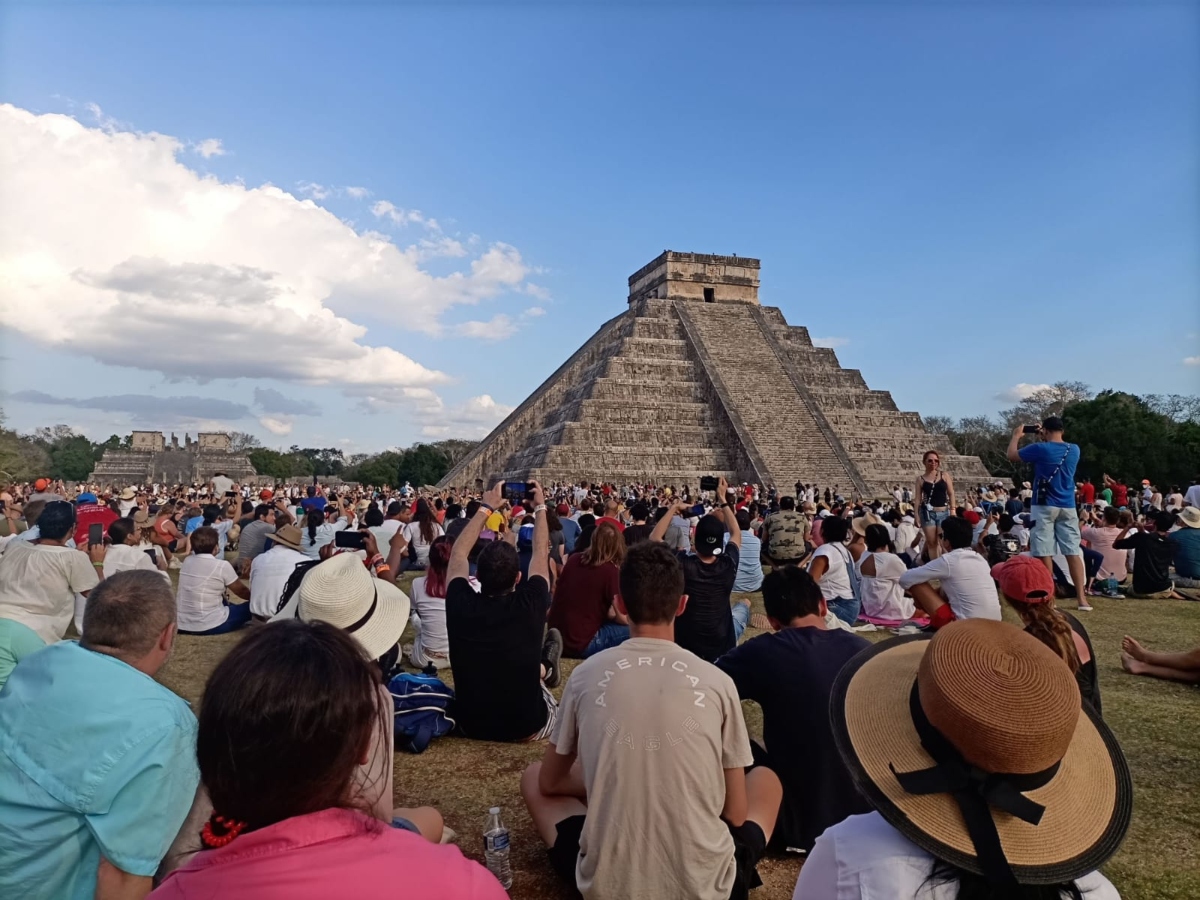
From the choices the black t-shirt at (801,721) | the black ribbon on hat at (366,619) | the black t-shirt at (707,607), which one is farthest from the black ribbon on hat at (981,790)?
the black t-shirt at (707,607)

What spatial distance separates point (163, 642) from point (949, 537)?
5718mm

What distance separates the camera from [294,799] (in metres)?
1.40

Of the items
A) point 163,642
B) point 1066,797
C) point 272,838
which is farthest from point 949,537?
point 272,838

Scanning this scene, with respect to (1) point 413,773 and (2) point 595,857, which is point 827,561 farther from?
(2) point 595,857

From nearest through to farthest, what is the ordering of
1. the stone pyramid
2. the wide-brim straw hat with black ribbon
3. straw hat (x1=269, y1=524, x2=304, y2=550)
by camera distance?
the wide-brim straw hat with black ribbon
straw hat (x1=269, y1=524, x2=304, y2=550)
the stone pyramid

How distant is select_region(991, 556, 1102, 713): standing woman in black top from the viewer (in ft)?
10.7

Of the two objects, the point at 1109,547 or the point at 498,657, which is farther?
the point at 1109,547

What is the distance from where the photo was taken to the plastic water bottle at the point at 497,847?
10.2 feet

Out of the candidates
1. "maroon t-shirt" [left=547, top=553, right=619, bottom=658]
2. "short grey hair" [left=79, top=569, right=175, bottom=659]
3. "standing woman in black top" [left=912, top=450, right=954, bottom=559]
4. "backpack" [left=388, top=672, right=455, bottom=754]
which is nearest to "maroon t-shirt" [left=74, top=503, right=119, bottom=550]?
"maroon t-shirt" [left=547, top=553, right=619, bottom=658]

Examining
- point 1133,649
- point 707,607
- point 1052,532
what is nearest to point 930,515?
point 1052,532

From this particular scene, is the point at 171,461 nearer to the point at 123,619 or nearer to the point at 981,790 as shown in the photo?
the point at 123,619

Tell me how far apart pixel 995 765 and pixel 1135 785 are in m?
3.73

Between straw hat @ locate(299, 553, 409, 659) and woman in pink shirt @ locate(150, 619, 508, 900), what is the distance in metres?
2.43

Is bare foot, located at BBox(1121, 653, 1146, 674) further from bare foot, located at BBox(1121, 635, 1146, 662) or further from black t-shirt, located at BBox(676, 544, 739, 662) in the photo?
black t-shirt, located at BBox(676, 544, 739, 662)
